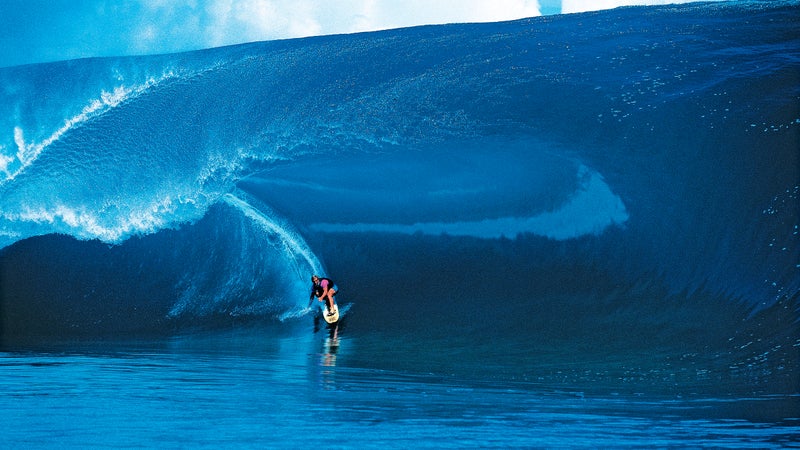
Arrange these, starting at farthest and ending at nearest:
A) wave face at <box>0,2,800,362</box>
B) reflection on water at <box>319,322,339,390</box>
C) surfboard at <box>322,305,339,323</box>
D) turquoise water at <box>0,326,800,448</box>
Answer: surfboard at <box>322,305,339,323</box>, wave face at <box>0,2,800,362</box>, reflection on water at <box>319,322,339,390</box>, turquoise water at <box>0,326,800,448</box>

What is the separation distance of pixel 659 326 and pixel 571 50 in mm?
3932

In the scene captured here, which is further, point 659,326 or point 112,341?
point 112,341

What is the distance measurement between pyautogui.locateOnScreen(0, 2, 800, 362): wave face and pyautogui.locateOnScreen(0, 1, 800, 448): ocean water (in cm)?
3

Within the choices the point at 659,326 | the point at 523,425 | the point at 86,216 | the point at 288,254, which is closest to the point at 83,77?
the point at 86,216

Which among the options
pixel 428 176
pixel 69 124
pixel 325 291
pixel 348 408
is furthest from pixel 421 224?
pixel 69 124

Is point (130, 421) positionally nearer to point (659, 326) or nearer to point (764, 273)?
point (659, 326)

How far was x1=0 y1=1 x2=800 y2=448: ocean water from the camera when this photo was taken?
4.32m

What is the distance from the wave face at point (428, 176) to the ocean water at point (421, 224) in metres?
0.03

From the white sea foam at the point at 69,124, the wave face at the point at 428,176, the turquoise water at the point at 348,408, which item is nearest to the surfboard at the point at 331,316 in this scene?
the wave face at the point at 428,176

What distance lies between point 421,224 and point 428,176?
52 cm

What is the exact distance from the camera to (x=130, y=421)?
3.14 m

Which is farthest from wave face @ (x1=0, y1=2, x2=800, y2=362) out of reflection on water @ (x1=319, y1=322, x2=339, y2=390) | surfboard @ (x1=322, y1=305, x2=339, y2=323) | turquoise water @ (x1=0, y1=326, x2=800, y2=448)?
turquoise water @ (x1=0, y1=326, x2=800, y2=448)

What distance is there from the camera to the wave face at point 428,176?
264 inches

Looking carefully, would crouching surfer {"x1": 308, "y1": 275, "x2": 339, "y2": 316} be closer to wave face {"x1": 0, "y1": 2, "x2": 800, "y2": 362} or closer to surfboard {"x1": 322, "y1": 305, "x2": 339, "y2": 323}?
surfboard {"x1": 322, "y1": 305, "x2": 339, "y2": 323}
